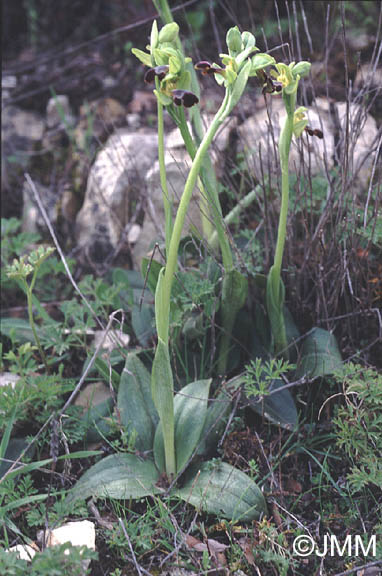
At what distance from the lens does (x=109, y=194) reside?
9.05 ft

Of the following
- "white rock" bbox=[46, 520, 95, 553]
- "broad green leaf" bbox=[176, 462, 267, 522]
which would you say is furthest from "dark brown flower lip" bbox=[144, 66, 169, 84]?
"white rock" bbox=[46, 520, 95, 553]

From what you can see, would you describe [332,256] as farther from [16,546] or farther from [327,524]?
[16,546]

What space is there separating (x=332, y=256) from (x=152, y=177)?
0.99 meters

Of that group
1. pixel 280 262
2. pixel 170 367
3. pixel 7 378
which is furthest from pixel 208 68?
pixel 7 378

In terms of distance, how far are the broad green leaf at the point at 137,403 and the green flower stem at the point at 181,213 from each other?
0.38 metres

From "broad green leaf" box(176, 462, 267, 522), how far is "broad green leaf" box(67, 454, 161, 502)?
10 centimetres

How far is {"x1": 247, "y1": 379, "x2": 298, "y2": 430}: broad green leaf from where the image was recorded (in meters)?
1.71

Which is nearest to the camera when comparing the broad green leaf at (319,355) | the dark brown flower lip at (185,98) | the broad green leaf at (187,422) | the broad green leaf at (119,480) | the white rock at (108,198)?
the dark brown flower lip at (185,98)

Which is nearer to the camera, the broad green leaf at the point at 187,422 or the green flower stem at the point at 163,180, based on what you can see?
the green flower stem at the point at 163,180

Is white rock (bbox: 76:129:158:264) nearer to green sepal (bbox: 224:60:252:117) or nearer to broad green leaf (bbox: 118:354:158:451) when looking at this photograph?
broad green leaf (bbox: 118:354:158:451)

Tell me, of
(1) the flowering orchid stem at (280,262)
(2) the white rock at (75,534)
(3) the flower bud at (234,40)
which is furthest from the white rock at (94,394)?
(3) the flower bud at (234,40)

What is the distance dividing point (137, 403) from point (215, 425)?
0.27 metres

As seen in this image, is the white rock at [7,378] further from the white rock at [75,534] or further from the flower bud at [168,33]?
the flower bud at [168,33]

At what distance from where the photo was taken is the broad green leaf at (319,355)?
1743 mm
